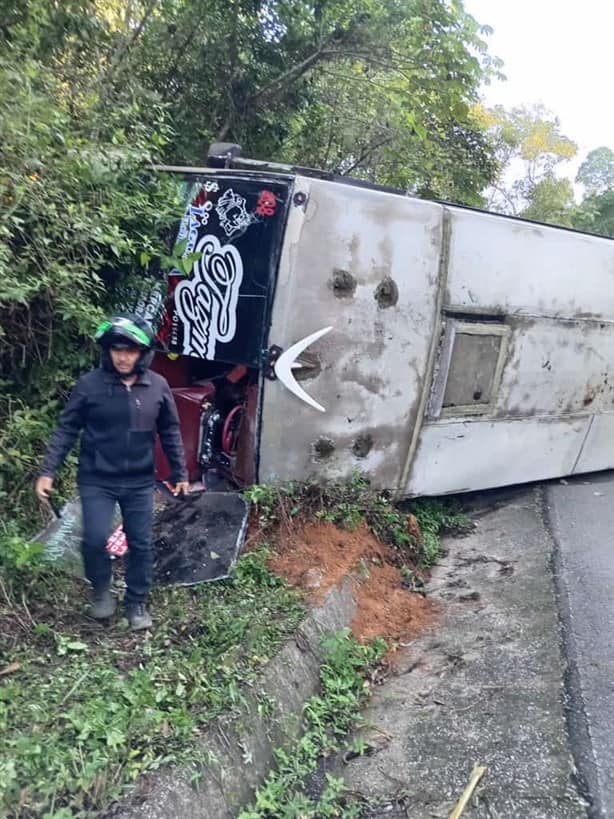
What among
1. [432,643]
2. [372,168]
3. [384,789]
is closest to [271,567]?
[432,643]

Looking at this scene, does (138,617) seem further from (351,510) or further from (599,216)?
(599,216)

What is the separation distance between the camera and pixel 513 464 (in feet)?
20.3

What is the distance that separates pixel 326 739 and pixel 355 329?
2.60 metres

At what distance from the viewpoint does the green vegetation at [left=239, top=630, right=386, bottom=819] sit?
2742 millimetres

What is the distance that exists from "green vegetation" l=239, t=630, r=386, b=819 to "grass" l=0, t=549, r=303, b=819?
0.31m

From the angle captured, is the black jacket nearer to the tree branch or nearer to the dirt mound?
the dirt mound

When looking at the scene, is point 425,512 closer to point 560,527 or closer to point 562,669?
point 560,527

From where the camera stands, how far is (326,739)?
316cm

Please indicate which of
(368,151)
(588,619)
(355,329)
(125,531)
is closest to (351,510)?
(355,329)

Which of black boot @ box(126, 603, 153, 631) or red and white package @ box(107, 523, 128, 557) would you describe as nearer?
black boot @ box(126, 603, 153, 631)

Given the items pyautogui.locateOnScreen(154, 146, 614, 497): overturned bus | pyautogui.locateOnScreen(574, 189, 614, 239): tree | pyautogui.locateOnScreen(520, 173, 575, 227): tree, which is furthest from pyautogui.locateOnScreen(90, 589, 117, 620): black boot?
pyautogui.locateOnScreen(574, 189, 614, 239): tree

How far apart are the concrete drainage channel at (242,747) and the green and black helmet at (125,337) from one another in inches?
64.0

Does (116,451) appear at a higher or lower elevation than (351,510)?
higher

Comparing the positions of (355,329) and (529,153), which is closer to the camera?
(355,329)
